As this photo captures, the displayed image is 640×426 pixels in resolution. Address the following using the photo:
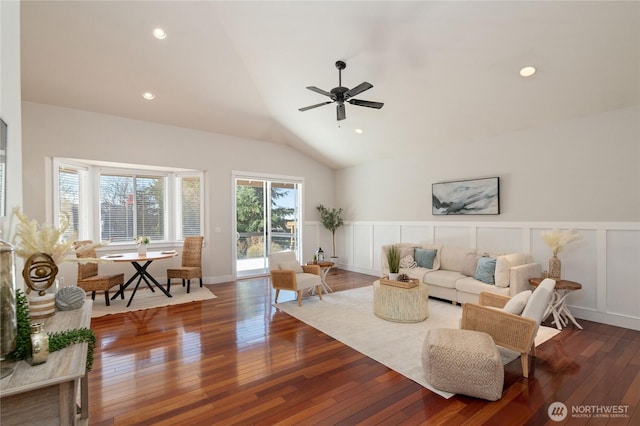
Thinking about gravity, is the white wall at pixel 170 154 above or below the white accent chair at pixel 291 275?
above

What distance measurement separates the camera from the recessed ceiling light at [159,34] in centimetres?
388

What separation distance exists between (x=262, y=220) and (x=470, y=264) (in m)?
4.65

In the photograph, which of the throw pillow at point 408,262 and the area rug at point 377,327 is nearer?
the area rug at point 377,327

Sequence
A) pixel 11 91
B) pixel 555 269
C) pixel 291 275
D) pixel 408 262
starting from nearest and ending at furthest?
pixel 11 91 → pixel 555 269 → pixel 291 275 → pixel 408 262

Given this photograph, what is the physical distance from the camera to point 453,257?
538 cm

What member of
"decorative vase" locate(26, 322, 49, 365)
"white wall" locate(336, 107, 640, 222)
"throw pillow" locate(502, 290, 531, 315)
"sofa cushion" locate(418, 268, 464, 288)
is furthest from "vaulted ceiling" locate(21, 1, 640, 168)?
"decorative vase" locate(26, 322, 49, 365)

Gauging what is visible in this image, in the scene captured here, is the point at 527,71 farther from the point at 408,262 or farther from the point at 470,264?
the point at 408,262

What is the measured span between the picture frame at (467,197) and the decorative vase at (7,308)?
5.81 m

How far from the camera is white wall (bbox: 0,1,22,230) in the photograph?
1.78m

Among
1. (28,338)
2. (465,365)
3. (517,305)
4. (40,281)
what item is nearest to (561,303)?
(517,305)

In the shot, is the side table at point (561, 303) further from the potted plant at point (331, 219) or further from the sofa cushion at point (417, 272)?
the potted plant at point (331, 219)

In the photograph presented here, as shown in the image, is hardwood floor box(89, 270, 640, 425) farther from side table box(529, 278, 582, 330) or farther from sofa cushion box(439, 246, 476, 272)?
sofa cushion box(439, 246, 476, 272)

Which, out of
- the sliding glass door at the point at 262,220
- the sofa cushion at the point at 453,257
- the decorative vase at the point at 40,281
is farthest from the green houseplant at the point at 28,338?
the sliding glass door at the point at 262,220

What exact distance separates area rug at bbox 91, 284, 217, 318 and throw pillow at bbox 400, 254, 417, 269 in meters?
3.57
